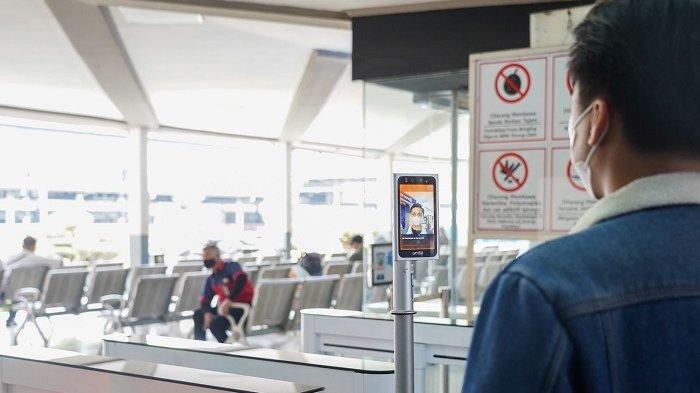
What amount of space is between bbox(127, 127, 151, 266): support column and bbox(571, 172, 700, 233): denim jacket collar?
16.8 meters

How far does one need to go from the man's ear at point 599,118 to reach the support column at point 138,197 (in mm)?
16749

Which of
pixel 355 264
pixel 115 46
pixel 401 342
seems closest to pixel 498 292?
pixel 401 342

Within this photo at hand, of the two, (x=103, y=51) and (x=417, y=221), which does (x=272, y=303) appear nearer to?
(x=103, y=51)

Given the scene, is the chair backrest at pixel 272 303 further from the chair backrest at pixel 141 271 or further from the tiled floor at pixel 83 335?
the chair backrest at pixel 141 271

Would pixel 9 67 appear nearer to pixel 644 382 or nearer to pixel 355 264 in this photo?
pixel 355 264

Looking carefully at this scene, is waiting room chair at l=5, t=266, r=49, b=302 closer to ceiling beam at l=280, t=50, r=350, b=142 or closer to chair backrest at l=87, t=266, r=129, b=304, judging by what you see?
chair backrest at l=87, t=266, r=129, b=304

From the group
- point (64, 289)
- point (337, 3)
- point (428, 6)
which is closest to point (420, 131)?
point (428, 6)

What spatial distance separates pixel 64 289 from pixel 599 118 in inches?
374

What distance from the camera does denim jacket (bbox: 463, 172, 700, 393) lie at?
875 mm

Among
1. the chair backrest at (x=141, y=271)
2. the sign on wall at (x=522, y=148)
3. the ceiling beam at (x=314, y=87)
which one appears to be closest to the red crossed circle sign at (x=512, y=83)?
the sign on wall at (x=522, y=148)

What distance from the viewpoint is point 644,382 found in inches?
35.9

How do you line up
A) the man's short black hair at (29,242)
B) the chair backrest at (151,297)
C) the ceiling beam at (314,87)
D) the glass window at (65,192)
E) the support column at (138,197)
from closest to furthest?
the chair backrest at (151,297), the man's short black hair at (29,242), the ceiling beam at (314,87), the glass window at (65,192), the support column at (138,197)

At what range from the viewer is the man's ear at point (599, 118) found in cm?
102

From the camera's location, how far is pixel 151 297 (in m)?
9.39
